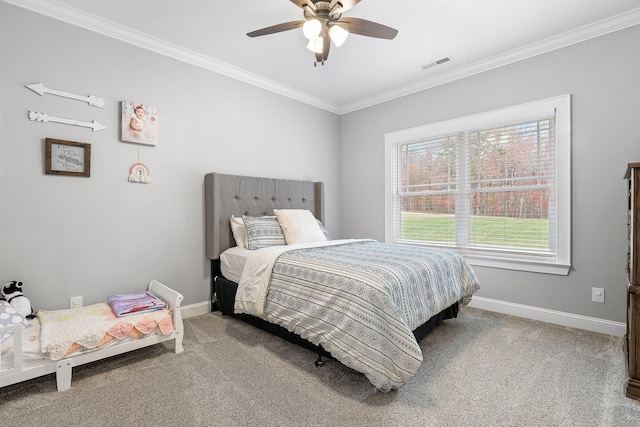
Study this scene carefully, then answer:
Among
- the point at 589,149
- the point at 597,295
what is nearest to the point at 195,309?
the point at 597,295

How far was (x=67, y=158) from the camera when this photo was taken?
7.70ft

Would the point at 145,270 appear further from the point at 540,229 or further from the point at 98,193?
the point at 540,229

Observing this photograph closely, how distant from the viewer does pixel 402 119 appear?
3912 mm

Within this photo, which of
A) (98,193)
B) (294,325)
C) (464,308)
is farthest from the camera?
(464,308)

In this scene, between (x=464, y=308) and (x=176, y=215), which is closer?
(x=176, y=215)

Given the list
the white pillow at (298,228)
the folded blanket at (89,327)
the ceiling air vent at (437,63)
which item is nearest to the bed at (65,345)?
the folded blanket at (89,327)

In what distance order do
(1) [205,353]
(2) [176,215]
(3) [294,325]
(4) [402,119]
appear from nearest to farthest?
(3) [294,325] → (1) [205,353] → (2) [176,215] → (4) [402,119]

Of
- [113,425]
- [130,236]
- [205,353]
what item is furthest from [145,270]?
[113,425]

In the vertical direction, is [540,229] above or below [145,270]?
above

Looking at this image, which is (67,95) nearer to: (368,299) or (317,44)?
(317,44)

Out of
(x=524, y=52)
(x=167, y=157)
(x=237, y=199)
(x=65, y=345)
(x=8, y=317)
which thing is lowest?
(x=65, y=345)

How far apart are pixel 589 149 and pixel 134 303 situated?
3922 mm

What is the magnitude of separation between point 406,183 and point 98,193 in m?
3.31

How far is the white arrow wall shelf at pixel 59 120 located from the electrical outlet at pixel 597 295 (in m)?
4.36
